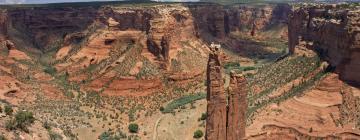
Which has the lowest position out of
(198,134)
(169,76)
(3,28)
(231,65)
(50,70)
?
(231,65)

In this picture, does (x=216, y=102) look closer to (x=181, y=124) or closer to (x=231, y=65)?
(x=181, y=124)

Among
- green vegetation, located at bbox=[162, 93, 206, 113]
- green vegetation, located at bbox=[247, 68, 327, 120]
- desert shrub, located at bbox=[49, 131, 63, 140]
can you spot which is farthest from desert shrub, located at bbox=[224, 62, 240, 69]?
desert shrub, located at bbox=[49, 131, 63, 140]

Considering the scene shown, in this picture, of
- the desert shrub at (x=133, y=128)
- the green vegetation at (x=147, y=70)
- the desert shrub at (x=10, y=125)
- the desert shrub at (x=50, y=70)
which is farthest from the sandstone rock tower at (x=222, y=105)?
the desert shrub at (x=50, y=70)

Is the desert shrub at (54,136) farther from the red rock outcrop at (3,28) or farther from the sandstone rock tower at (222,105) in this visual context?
the red rock outcrop at (3,28)

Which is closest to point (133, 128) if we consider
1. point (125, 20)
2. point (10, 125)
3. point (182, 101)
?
point (182, 101)

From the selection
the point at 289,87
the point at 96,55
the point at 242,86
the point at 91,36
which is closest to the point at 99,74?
the point at 96,55

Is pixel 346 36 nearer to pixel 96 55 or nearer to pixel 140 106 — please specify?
pixel 140 106

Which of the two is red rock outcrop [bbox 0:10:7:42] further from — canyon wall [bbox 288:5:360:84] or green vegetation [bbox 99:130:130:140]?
canyon wall [bbox 288:5:360:84]
